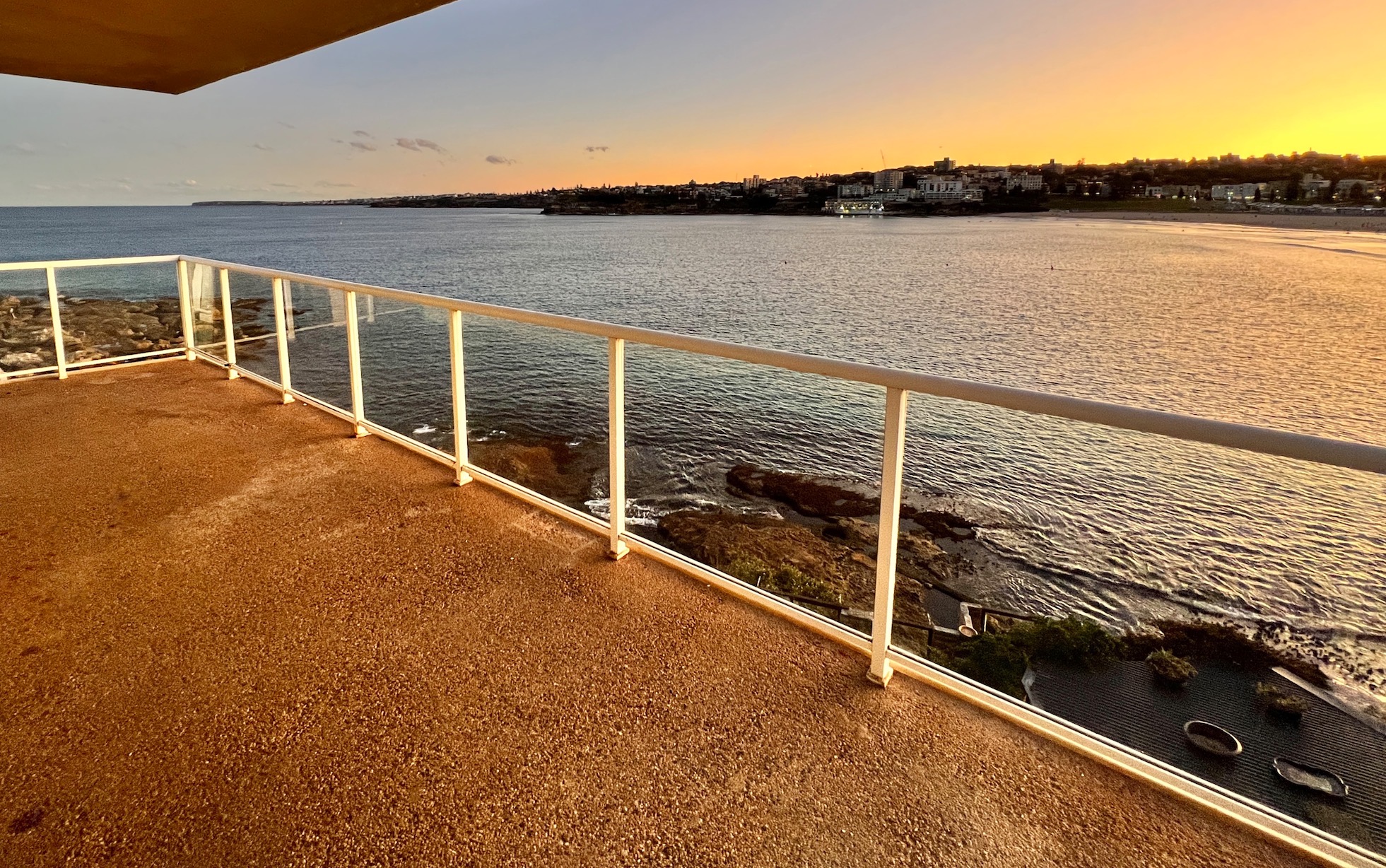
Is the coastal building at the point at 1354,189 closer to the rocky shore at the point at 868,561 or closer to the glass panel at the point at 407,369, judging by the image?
the rocky shore at the point at 868,561

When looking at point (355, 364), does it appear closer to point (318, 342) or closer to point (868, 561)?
point (318, 342)

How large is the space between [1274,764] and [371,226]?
121 metres

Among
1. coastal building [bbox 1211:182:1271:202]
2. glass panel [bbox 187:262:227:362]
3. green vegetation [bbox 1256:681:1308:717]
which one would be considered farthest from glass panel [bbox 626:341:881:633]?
coastal building [bbox 1211:182:1271:202]

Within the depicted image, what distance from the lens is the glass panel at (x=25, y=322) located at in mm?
5629

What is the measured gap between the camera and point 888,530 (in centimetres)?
214

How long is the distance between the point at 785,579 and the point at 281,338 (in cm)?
424

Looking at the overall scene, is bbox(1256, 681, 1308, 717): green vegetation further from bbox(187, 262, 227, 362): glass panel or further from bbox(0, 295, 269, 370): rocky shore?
bbox(187, 262, 227, 362): glass panel

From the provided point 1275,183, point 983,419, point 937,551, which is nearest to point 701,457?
point 937,551

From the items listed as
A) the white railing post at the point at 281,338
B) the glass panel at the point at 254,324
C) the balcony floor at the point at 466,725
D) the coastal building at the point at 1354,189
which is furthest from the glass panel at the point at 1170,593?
the coastal building at the point at 1354,189

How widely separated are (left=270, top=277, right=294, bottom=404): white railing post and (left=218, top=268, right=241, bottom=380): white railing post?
97 centimetres

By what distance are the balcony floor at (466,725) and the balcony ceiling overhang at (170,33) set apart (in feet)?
7.92

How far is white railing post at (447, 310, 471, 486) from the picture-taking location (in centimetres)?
364

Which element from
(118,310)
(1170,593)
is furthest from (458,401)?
(1170,593)

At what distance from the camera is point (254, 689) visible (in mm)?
2170
